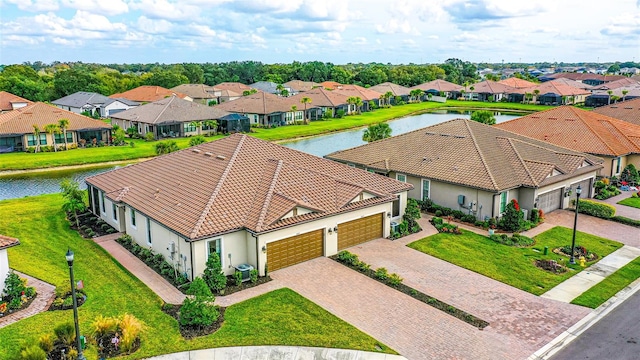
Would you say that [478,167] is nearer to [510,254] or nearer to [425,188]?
[425,188]

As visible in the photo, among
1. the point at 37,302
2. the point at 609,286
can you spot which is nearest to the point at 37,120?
the point at 37,302

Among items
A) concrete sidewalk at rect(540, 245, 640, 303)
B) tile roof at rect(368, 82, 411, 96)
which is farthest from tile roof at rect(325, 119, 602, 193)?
tile roof at rect(368, 82, 411, 96)

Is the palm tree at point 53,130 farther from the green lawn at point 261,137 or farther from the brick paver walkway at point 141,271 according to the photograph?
the brick paver walkway at point 141,271

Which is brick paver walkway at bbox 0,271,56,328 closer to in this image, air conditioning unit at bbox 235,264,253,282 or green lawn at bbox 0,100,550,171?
air conditioning unit at bbox 235,264,253,282

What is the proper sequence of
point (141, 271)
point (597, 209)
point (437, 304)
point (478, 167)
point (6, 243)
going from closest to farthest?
point (6, 243)
point (437, 304)
point (141, 271)
point (478, 167)
point (597, 209)

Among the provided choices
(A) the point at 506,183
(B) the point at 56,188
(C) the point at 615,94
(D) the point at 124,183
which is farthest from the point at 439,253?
(C) the point at 615,94

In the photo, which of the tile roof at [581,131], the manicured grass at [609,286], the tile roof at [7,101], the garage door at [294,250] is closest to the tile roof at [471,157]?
the tile roof at [581,131]
